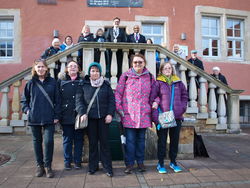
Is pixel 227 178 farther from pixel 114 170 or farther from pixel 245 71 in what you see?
pixel 245 71

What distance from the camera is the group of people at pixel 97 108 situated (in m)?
3.58

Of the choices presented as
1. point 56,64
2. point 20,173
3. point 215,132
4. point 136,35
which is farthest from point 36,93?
point 215,132

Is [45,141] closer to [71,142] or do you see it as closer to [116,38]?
[71,142]

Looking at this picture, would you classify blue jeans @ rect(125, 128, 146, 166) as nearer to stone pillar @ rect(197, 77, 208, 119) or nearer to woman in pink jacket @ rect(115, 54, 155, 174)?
woman in pink jacket @ rect(115, 54, 155, 174)

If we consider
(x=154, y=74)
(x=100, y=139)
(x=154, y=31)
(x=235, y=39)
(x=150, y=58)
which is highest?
(x=154, y=31)

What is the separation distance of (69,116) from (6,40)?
7402 millimetres

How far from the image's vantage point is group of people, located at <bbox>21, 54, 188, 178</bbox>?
3.58 meters

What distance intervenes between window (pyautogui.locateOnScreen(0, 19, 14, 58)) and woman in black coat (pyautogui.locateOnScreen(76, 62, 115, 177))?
726 centimetres

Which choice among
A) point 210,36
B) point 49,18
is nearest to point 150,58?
point 49,18

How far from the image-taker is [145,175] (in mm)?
3627

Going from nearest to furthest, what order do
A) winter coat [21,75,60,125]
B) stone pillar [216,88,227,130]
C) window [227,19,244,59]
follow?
winter coat [21,75,60,125], stone pillar [216,88,227,130], window [227,19,244,59]

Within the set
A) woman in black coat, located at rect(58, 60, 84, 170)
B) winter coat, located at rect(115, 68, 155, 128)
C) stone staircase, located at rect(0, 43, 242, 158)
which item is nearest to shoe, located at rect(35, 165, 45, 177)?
woman in black coat, located at rect(58, 60, 84, 170)

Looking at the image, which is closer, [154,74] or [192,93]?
[154,74]

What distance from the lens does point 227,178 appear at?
3531 millimetres
